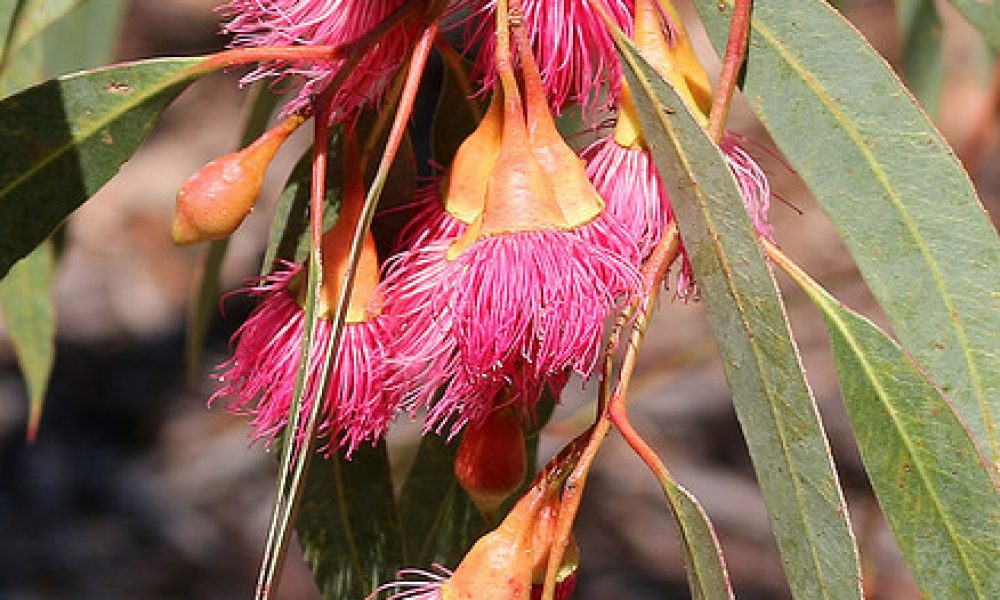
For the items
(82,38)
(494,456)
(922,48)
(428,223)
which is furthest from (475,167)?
(922,48)

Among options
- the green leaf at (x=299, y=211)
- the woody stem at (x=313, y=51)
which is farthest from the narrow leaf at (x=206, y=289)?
the woody stem at (x=313, y=51)

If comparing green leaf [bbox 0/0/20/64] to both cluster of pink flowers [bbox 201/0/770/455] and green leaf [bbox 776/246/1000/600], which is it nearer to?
cluster of pink flowers [bbox 201/0/770/455]

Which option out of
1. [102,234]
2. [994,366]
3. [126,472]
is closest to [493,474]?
[994,366]

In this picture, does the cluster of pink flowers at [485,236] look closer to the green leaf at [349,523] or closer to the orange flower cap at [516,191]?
Result: the orange flower cap at [516,191]

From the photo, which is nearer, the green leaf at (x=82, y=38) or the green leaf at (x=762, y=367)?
the green leaf at (x=762, y=367)

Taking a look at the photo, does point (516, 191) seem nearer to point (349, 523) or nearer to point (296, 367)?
point (296, 367)

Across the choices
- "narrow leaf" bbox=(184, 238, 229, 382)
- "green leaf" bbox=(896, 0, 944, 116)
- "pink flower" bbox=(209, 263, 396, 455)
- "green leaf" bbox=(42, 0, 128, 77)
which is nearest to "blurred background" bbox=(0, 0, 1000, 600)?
"green leaf" bbox=(896, 0, 944, 116)
